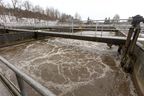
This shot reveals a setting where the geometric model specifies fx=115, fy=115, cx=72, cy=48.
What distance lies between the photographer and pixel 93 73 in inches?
228

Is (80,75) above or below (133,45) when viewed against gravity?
below

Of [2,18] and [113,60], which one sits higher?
[2,18]

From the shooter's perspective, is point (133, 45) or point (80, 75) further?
point (80, 75)

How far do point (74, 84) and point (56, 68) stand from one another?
5.89ft

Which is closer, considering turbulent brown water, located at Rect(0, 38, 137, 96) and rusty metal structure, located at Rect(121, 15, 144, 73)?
turbulent brown water, located at Rect(0, 38, 137, 96)

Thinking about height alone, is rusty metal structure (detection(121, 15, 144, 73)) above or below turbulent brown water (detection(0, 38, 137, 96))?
above

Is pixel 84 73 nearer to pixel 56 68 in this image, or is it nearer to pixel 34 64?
pixel 56 68

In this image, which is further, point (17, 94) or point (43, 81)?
point (43, 81)

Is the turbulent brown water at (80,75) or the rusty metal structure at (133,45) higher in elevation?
the rusty metal structure at (133,45)

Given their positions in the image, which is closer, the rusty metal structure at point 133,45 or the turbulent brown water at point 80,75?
the turbulent brown water at point 80,75

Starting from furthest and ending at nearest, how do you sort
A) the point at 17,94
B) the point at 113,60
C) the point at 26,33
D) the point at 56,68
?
the point at 26,33, the point at 113,60, the point at 56,68, the point at 17,94

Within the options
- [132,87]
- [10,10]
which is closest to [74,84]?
[132,87]

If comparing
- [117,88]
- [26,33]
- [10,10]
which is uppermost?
[10,10]

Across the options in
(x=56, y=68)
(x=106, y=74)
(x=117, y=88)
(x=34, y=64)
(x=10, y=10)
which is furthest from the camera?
(x=10, y=10)
